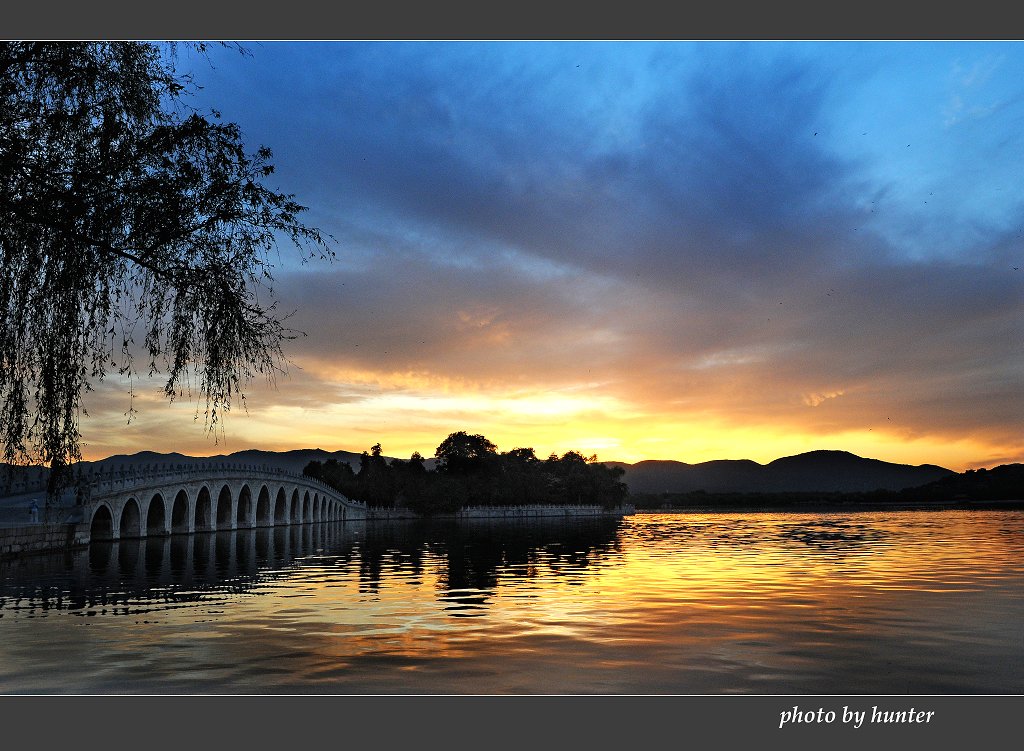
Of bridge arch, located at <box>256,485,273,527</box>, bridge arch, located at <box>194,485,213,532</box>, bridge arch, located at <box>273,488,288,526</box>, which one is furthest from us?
bridge arch, located at <box>273,488,288,526</box>

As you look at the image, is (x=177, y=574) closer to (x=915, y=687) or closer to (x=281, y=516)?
(x=915, y=687)


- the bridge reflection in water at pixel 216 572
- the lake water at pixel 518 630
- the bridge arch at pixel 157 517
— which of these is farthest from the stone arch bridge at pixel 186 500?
the lake water at pixel 518 630

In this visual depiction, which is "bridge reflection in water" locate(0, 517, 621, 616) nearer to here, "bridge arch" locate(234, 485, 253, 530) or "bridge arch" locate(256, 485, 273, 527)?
"bridge arch" locate(234, 485, 253, 530)

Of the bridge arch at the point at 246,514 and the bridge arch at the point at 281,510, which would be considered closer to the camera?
the bridge arch at the point at 246,514

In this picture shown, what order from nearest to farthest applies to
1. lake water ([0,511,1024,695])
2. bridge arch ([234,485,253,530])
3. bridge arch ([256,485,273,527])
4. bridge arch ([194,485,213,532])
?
lake water ([0,511,1024,695]), bridge arch ([194,485,213,532]), bridge arch ([234,485,253,530]), bridge arch ([256,485,273,527])

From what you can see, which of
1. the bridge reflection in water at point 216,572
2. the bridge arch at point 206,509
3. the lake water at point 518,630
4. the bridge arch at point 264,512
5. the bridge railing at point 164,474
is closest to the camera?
the lake water at point 518,630

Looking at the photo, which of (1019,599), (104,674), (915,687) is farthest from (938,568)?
(104,674)

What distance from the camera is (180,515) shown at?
78.8 metres

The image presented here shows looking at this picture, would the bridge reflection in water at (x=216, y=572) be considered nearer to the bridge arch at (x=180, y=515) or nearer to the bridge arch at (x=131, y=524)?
the bridge arch at (x=131, y=524)

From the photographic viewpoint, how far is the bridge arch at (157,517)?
7044 cm

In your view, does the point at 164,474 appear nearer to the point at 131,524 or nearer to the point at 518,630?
the point at 131,524

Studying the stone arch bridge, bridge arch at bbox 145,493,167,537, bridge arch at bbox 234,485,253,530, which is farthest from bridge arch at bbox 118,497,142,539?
bridge arch at bbox 234,485,253,530

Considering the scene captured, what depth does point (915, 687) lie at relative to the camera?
473 inches

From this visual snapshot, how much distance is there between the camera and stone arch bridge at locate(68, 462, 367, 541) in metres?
59.4
